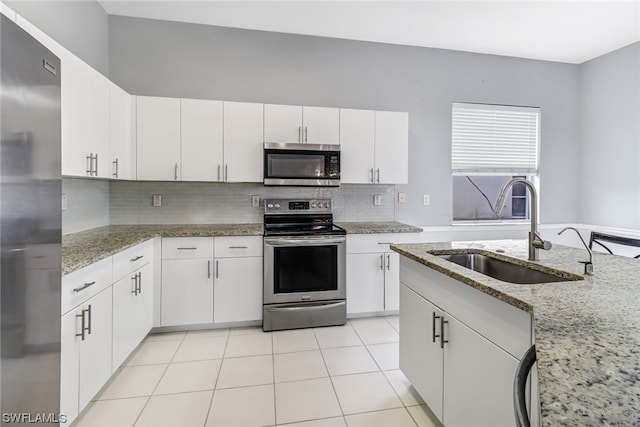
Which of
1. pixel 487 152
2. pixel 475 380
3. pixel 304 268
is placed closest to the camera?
pixel 475 380

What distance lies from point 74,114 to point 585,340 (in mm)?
2592

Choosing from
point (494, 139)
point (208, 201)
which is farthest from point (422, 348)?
point (494, 139)

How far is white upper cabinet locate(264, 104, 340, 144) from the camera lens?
10.1 ft

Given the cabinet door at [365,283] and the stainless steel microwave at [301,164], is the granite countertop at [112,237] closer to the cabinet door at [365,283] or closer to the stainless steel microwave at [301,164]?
the stainless steel microwave at [301,164]

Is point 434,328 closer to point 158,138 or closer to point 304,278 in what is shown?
point 304,278

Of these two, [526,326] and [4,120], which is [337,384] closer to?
[526,326]

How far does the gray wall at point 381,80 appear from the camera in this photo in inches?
127

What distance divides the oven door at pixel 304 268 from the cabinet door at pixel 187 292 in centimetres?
51

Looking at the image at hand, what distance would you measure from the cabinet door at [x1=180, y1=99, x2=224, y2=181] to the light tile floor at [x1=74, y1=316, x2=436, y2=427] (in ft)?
4.71

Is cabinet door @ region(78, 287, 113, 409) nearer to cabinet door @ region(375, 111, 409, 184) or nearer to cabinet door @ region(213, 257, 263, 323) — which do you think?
cabinet door @ region(213, 257, 263, 323)

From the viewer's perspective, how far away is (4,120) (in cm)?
93

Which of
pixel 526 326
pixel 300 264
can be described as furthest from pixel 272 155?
pixel 526 326

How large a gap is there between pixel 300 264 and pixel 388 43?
2658 mm

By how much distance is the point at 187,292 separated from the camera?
2.78 m
